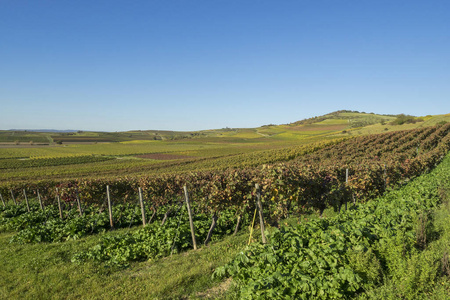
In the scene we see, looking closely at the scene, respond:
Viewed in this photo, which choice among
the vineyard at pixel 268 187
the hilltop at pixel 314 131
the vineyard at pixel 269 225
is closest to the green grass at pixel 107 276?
the vineyard at pixel 269 225

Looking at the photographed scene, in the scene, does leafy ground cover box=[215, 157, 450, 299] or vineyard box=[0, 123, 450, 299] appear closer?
leafy ground cover box=[215, 157, 450, 299]

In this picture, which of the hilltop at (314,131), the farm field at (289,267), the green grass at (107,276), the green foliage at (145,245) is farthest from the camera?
the hilltop at (314,131)

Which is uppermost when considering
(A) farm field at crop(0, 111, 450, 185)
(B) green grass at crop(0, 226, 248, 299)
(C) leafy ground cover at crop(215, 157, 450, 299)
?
(C) leafy ground cover at crop(215, 157, 450, 299)

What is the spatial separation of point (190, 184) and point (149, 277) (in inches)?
219

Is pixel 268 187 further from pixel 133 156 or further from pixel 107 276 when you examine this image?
pixel 133 156

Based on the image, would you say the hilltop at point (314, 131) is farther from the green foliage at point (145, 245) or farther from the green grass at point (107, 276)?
the green grass at point (107, 276)

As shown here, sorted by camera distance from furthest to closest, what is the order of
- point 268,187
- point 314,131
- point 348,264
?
1. point 314,131
2. point 268,187
3. point 348,264

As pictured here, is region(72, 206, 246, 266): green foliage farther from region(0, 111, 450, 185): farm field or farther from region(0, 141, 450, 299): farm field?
region(0, 111, 450, 185): farm field

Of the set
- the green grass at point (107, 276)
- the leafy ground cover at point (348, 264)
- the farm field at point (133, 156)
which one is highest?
the leafy ground cover at point (348, 264)

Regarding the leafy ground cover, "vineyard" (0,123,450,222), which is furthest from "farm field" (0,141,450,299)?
"vineyard" (0,123,450,222)

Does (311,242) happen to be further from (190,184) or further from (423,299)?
(190,184)

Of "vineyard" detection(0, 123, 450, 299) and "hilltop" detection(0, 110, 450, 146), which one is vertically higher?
"hilltop" detection(0, 110, 450, 146)

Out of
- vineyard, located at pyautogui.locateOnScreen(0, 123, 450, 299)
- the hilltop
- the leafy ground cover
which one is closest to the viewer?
the leafy ground cover

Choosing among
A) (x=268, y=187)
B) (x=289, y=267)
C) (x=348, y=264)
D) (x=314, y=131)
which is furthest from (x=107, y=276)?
(x=314, y=131)
